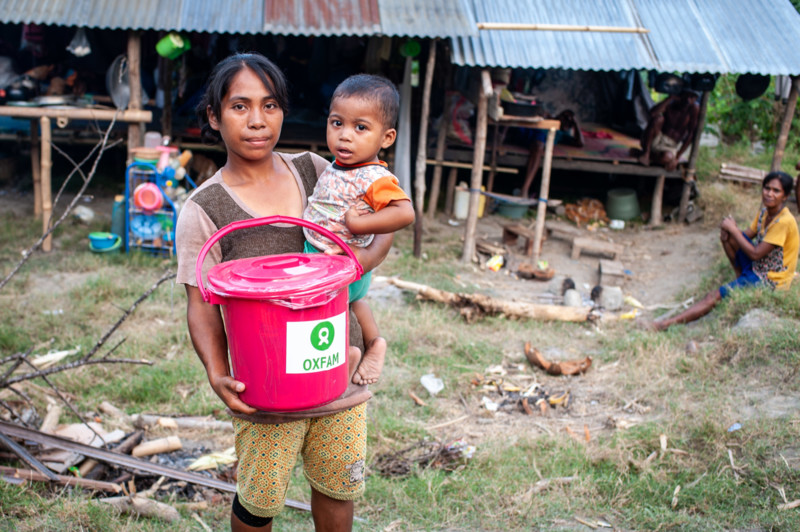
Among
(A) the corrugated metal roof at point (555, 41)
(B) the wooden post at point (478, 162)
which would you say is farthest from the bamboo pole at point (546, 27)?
(B) the wooden post at point (478, 162)

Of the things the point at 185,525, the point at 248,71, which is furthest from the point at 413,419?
the point at 248,71

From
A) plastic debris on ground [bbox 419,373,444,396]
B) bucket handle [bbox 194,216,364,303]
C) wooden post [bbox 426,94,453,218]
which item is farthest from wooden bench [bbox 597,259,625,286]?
bucket handle [bbox 194,216,364,303]

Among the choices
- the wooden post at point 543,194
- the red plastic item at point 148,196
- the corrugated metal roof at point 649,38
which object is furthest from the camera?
the wooden post at point 543,194

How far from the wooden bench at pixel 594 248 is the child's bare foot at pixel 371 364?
7.12m

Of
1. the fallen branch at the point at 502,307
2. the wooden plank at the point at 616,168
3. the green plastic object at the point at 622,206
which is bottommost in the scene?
the fallen branch at the point at 502,307

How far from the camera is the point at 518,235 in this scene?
30.5ft

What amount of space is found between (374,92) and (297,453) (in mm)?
1119

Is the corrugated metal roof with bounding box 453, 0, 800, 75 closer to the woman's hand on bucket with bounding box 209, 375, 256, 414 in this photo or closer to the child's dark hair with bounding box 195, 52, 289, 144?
the child's dark hair with bounding box 195, 52, 289, 144

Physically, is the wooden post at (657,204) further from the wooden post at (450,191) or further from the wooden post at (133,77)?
the wooden post at (133,77)

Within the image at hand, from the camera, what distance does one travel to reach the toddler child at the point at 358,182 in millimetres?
2051

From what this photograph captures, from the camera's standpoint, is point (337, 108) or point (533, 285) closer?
point (337, 108)

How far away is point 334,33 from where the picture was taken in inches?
291

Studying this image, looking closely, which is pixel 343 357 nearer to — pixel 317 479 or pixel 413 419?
pixel 317 479

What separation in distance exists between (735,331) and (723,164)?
6154 mm
